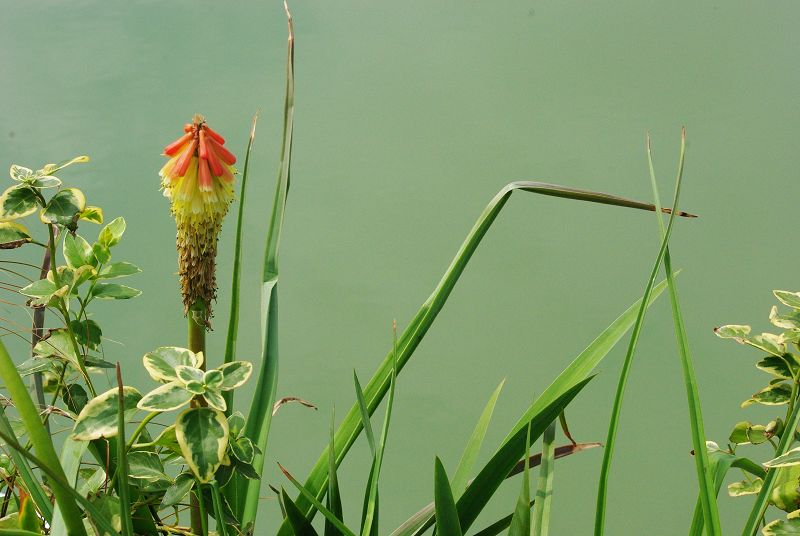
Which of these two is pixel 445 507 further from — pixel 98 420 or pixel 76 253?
pixel 76 253

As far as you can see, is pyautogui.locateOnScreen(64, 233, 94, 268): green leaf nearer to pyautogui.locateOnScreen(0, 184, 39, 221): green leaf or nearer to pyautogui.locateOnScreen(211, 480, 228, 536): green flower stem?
pyautogui.locateOnScreen(0, 184, 39, 221): green leaf

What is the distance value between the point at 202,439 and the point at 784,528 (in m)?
0.43

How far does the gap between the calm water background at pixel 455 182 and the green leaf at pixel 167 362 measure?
669mm

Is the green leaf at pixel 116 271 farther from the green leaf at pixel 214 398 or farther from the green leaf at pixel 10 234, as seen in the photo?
the green leaf at pixel 214 398

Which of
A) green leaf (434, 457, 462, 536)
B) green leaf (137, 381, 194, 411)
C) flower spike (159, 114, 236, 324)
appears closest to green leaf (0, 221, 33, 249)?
flower spike (159, 114, 236, 324)

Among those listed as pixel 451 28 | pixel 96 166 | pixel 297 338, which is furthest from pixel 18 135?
pixel 451 28

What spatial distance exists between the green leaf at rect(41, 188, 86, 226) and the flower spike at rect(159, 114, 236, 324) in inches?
3.0

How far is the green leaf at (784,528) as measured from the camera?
58 centimetres

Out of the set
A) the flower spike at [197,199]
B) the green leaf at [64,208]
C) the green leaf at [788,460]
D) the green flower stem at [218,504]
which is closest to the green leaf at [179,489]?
the green flower stem at [218,504]

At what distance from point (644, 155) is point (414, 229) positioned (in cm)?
51

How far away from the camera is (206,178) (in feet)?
1.92

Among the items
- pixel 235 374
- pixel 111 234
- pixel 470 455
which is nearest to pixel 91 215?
pixel 111 234

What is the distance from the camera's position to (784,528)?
587mm

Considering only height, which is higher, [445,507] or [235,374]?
[235,374]
